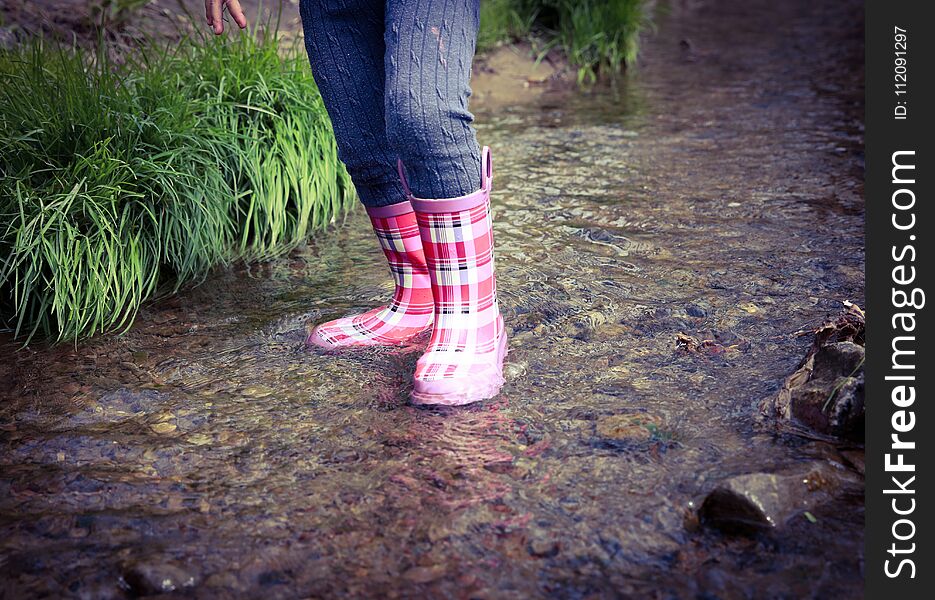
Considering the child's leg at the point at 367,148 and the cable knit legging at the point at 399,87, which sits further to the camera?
the child's leg at the point at 367,148

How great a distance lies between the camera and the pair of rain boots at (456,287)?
186 centimetres

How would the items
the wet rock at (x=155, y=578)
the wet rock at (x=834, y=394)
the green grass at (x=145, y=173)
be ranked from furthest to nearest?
the green grass at (x=145, y=173) → the wet rock at (x=834, y=394) → the wet rock at (x=155, y=578)

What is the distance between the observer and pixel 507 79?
5.80 meters

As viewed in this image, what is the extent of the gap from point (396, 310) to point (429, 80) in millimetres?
710

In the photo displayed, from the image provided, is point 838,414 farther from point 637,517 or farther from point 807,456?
point 637,517

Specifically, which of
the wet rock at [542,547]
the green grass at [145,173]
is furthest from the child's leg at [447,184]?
the green grass at [145,173]

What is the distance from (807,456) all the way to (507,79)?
4578 millimetres

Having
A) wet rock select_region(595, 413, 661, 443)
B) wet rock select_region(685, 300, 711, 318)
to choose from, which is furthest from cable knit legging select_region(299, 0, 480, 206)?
wet rock select_region(685, 300, 711, 318)

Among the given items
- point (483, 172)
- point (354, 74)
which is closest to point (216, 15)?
point (354, 74)

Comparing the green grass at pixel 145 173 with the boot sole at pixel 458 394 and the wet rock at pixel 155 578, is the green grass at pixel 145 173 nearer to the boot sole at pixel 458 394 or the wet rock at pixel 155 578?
the boot sole at pixel 458 394

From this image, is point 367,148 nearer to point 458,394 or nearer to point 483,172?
point 483,172

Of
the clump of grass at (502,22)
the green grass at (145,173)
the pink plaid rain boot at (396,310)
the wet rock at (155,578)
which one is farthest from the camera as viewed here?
the clump of grass at (502,22)

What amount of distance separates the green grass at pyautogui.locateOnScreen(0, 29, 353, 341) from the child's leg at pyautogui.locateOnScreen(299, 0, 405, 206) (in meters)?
0.80

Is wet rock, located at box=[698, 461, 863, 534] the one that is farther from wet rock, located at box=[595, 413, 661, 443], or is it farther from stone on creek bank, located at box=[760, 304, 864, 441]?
wet rock, located at box=[595, 413, 661, 443]
